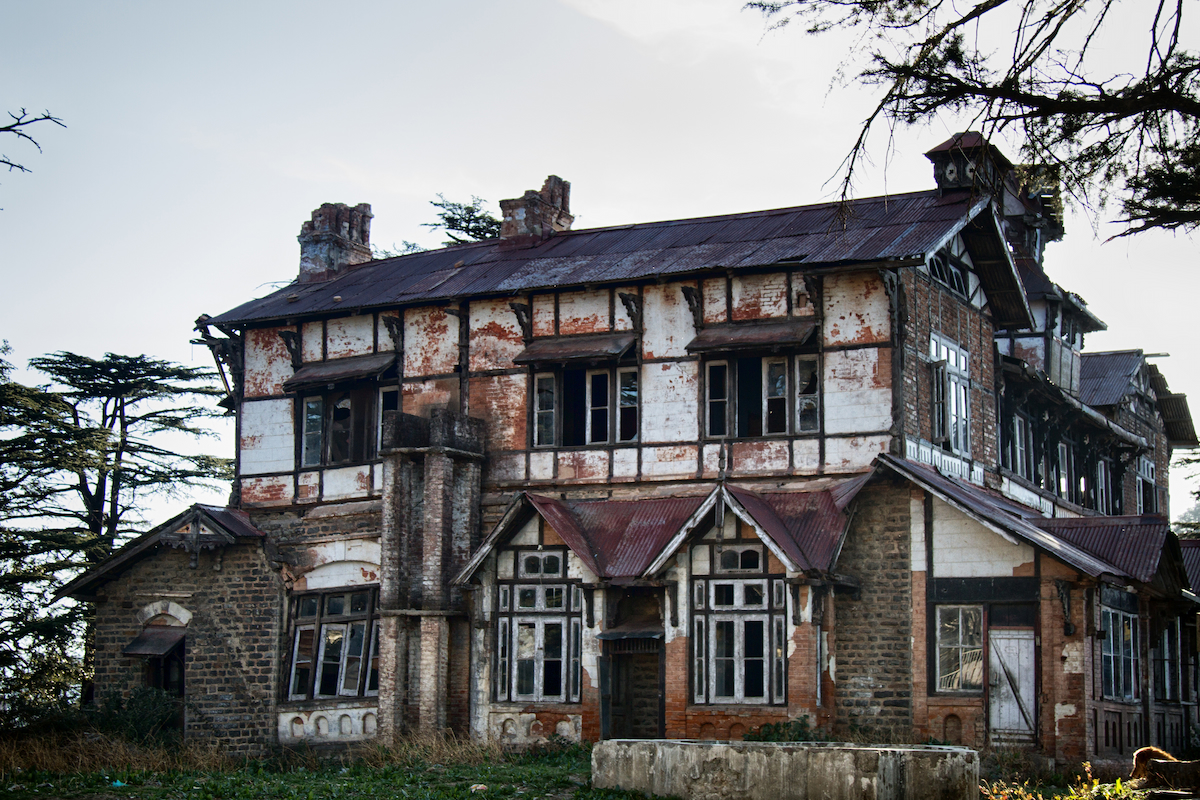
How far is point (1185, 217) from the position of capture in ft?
38.3

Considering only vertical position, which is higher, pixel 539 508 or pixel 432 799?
pixel 539 508

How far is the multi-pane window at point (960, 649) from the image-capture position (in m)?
22.2

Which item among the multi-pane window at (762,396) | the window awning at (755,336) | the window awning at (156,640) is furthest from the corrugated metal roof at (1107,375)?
the window awning at (156,640)

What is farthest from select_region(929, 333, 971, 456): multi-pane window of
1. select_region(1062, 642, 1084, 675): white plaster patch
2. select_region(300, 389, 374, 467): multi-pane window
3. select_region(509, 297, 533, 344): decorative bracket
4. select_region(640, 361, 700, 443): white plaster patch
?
select_region(300, 389, 374, 467): multi-pane window

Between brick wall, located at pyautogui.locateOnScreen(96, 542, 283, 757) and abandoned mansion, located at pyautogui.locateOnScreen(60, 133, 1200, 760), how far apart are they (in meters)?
0.06

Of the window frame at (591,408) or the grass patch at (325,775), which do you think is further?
the window frame at (591,408)

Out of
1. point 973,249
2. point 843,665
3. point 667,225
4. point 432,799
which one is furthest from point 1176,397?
point 432,799

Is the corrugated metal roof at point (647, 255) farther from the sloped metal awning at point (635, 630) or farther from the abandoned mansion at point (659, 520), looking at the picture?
the sloped metal awning at point (635, 630)

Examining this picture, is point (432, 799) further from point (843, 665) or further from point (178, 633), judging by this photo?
point (178, 633)

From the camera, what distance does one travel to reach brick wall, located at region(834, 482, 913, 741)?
22.6 meters

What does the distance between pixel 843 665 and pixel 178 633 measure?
520 inches

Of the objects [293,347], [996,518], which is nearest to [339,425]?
[293,347]

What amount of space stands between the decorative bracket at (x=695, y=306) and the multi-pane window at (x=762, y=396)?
721 mm

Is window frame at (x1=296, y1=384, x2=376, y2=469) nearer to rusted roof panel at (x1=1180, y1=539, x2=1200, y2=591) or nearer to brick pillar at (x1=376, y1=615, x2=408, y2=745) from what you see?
brick pillar at (x1=376, y1=615, x2=408, y2=745)
